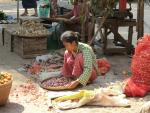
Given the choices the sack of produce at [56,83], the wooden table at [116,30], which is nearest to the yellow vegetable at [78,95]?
the sack of produce at [56,83]

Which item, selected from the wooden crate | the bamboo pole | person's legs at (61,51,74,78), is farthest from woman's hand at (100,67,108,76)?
the wooden crate

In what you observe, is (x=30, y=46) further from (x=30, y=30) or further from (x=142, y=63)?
(x=142, y=63)

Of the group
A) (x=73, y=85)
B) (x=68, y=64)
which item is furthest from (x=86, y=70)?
(x=68, y=64)

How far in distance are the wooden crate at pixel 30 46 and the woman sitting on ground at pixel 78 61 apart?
6.74ft

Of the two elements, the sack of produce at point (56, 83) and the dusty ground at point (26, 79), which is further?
the sack of produce at point (56, 83)

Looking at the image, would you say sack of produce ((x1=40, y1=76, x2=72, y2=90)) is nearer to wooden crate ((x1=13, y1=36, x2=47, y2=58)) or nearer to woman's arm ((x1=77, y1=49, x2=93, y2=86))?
woman's arm ((x1=77, y1=49, x2=93, y2=86))

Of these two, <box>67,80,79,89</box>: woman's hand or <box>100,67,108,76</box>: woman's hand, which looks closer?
<box>67,80,79,89</box>: woman's hand

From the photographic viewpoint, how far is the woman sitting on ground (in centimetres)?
638

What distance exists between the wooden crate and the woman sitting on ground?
205 cm

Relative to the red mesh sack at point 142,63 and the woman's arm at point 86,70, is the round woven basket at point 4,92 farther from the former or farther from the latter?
the red mesh sack at point 142,63

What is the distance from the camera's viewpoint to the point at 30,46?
8.74m

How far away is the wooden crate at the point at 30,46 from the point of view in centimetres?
870

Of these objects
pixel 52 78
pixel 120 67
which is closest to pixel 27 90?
pixel 52 78

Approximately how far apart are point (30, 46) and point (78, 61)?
2425 mm
